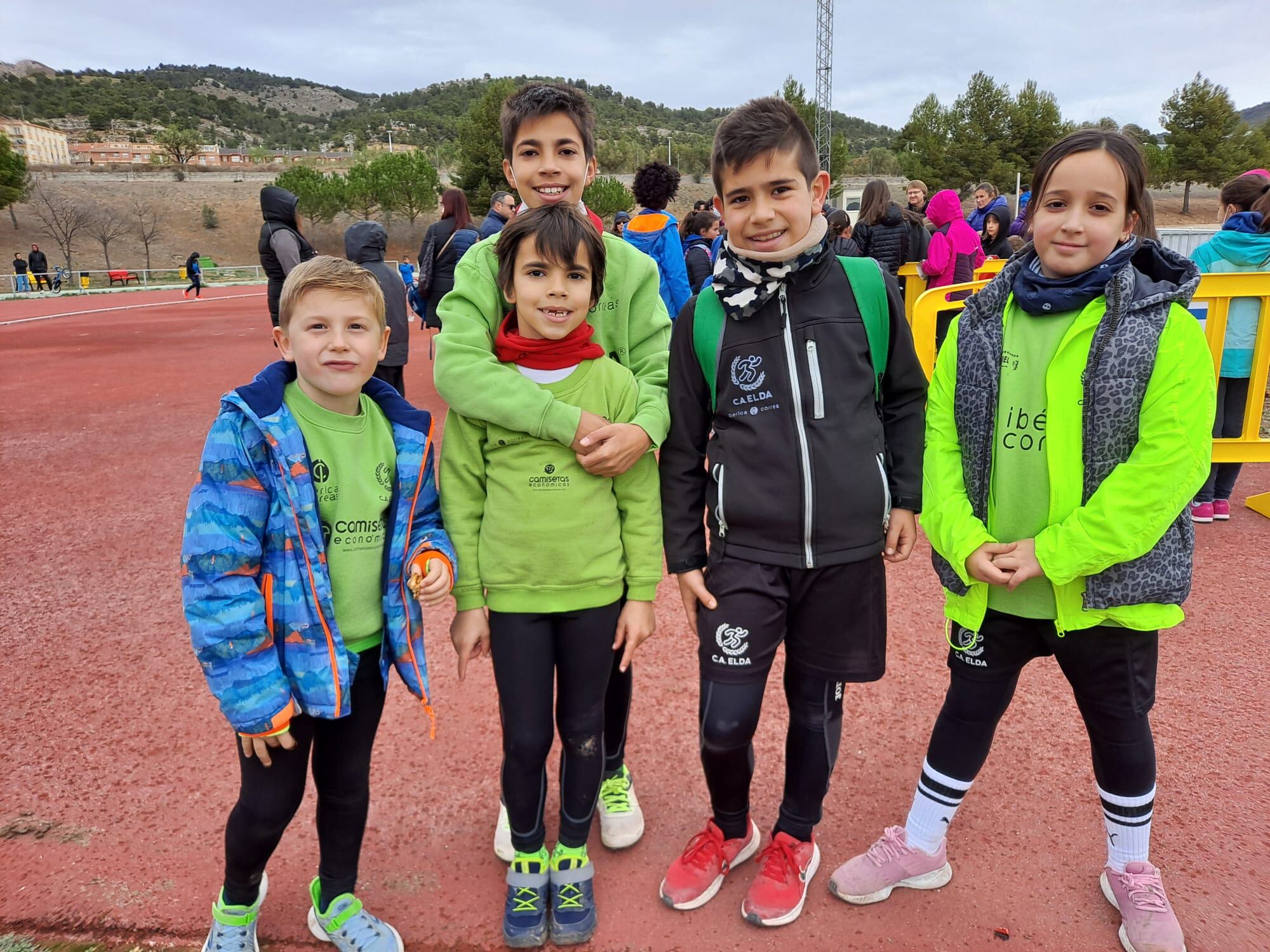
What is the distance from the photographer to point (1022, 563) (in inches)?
72.7

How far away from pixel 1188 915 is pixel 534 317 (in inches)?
89.1

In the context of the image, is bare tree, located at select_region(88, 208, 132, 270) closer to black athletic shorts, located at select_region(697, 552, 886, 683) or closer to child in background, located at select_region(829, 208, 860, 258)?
child in background, located at select_region(829, 208, 860, 258)

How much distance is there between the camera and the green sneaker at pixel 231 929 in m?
1.90

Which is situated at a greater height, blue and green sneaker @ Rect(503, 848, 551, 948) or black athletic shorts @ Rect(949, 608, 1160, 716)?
black athletic shorts @ Rect(949, 608, 1160, 716)

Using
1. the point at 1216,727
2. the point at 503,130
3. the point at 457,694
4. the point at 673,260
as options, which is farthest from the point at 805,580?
the point at 673,260

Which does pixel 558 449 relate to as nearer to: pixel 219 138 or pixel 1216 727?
pixel 1216 727

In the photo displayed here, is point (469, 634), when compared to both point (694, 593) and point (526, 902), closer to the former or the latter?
point (694, 593)

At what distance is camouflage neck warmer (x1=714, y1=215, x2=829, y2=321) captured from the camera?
6.27 ft

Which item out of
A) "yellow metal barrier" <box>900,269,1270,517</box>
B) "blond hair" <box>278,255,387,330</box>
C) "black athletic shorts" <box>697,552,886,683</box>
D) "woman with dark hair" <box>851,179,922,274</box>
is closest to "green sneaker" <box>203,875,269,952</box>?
"black athletic shorts" <box>697,552,886,683</box>

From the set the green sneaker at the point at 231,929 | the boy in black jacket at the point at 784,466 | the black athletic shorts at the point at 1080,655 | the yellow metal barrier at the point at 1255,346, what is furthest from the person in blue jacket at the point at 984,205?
the green sneaker at the point at 231,929

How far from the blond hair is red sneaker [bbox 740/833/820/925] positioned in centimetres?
174

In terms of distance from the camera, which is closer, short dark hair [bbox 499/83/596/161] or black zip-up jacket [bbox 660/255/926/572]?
black zip-up jacket [bbox 660/255/926/572]

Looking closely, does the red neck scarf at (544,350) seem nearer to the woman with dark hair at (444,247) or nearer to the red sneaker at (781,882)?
the red sneaker at (781,882)

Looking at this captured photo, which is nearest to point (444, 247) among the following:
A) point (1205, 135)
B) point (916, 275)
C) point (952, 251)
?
point (952, 251)
